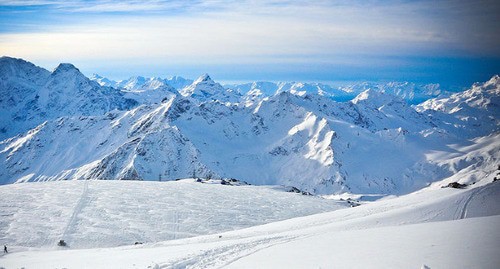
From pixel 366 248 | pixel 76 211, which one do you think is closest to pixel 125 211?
pixel 76 211

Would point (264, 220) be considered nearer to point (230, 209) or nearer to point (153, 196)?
point (230, 209)

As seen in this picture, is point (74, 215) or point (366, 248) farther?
point (74, 215)

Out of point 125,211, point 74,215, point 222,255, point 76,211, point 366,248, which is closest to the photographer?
point 366,248

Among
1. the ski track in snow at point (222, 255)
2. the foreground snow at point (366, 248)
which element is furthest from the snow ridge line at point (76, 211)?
the ski track in snow at point (222, 255)

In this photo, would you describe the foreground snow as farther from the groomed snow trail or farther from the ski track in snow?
the groomed snow trail

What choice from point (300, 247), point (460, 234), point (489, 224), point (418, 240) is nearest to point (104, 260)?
point (300, 247)

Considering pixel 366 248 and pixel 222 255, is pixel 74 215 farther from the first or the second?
pixel 366 248
